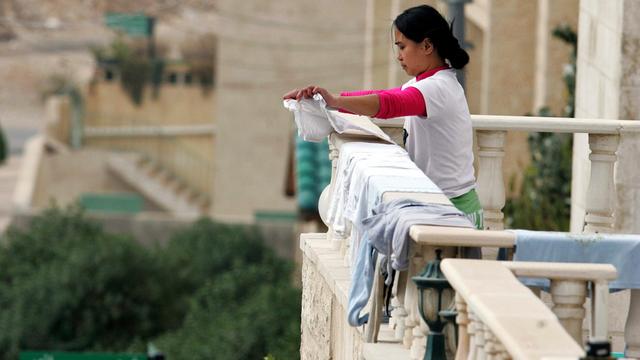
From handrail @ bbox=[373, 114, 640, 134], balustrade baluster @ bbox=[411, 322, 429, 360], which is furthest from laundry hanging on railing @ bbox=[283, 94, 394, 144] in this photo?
balustrade baluster @ bbox=[411, 322, 429, 360]

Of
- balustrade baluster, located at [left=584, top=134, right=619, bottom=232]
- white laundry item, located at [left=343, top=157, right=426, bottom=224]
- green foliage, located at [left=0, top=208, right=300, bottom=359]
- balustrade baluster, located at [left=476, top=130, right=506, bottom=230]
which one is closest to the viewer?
white laundry item, located at [left=343, top=157, right=426, bottom=224]

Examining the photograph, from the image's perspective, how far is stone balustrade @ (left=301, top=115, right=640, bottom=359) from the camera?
6395mm

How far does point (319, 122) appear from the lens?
28.9 ft

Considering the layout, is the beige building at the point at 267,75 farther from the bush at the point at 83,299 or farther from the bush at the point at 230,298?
the bush at the point at 83,299

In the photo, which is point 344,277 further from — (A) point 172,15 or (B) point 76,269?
(A) point 172,15

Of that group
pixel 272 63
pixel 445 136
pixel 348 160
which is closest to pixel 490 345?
pixel 445 136

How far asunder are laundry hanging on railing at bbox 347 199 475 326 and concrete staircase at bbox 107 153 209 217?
58426mm

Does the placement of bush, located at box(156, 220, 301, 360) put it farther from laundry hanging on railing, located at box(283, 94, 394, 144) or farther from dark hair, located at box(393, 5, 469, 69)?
dark hair, located at box(393, 5, 469, 69)

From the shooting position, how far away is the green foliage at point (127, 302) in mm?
31609

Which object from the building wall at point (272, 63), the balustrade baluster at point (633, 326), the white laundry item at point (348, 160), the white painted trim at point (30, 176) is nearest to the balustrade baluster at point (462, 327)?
the balustrade baluster at point (633, 326)

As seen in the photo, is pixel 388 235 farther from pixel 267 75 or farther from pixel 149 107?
pixel 149 107

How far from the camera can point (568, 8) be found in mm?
21625

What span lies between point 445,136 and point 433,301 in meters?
1.65

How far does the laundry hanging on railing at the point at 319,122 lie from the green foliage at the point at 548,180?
376 inches
